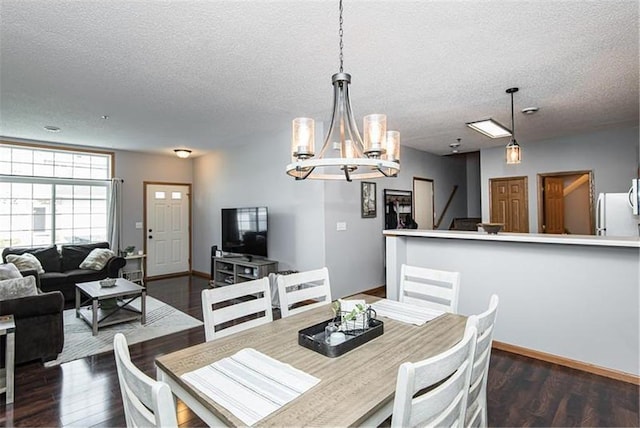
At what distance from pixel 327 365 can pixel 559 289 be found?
260 cm

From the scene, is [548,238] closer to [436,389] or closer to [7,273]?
[436,389]

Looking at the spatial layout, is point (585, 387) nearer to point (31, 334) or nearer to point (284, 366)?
point (284, 366)

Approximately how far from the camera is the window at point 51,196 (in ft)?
18.2

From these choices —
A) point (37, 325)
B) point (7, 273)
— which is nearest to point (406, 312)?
point (37, 325)

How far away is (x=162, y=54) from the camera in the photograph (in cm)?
262

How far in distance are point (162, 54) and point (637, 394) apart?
4.40m

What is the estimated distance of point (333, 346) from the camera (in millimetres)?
1475

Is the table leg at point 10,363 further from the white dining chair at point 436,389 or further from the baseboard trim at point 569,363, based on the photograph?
the baseboard trim at point 569,363

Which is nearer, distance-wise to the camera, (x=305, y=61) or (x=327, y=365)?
(x=327, y=365)

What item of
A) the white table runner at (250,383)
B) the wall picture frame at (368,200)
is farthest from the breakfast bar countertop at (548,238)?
the white table runner at (250,383)

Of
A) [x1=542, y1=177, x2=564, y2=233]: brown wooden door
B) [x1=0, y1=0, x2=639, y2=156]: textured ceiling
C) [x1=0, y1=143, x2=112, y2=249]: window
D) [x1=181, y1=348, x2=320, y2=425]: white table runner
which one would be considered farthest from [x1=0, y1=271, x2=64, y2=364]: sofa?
[x1=542, y1=177, x2=564, y2=233]: brown wooden door

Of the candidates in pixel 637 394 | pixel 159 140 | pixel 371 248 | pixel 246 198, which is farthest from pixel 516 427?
pixel 159 140

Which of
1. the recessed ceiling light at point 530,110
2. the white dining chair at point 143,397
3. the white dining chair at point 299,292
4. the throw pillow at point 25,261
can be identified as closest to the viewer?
the white dining chair at point 143,397

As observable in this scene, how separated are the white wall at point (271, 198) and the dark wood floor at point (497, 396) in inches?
92.6
